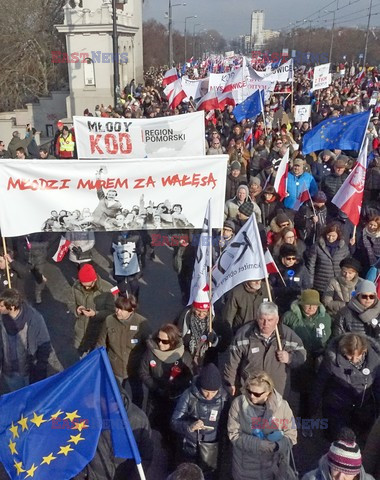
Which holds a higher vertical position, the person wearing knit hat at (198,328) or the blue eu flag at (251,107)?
the blue eu flag at (251,107)

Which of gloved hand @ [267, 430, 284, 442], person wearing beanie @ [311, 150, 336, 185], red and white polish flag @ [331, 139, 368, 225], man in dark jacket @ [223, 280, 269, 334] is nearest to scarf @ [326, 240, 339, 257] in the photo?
red and white polish flag @ [331, 139, 368, 225]

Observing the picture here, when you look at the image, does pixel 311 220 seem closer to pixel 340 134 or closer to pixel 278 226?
pixel 278 226

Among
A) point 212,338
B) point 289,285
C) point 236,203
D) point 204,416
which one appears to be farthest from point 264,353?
point 236,203

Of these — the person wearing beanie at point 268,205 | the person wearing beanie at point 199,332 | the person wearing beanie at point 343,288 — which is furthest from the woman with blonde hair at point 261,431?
the person wearing beanie at point 268,205

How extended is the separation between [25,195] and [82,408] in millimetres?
2772

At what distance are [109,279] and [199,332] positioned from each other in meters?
3.57

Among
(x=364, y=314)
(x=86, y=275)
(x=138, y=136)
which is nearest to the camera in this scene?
(x=364, y=314)

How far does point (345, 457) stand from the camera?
2.91 m

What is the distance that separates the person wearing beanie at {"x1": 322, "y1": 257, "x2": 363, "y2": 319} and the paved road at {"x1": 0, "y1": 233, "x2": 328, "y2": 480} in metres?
1.19

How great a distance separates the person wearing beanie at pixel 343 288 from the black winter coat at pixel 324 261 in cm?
65

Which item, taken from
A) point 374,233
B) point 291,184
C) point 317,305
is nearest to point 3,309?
point 317,305

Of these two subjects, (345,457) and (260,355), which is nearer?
(345,457)

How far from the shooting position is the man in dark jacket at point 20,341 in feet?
14.5

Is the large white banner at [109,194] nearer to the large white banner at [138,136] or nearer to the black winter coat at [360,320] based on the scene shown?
the black winter coat at [360,320]
